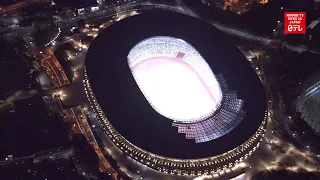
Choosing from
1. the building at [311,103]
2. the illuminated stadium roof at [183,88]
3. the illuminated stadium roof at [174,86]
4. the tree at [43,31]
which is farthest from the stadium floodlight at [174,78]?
the tree at [43,31]

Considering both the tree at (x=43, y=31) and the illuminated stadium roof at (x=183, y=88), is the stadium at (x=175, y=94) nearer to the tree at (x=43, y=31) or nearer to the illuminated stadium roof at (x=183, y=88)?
the illuminated stadium roof at (x=183, y=88)

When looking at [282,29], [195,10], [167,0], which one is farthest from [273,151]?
[167,0]

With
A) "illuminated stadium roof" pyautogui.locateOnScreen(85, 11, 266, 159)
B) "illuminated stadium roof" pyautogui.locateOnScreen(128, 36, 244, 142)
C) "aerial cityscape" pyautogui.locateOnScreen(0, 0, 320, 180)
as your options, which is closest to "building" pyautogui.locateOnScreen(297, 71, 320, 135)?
"aerial cityscape" pyautogui.locateOnScreen(0, 0, 320, 180)

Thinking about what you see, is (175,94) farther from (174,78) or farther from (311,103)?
(311,103)

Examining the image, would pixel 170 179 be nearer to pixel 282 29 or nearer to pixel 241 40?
pixel 241 40

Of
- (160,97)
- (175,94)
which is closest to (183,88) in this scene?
(175,94)

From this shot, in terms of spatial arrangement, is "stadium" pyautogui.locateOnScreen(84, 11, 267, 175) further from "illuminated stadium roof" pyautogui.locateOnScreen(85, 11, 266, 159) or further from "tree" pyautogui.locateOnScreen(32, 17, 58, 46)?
"tree" pyautogui.locateOnScreen(32, 17, 58, 46)

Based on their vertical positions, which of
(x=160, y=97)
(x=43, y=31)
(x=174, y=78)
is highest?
(x=43, y=31)
